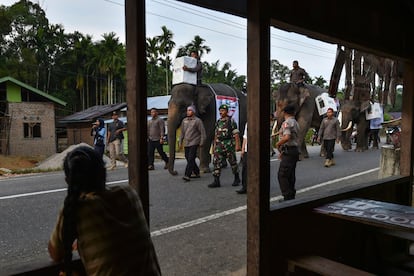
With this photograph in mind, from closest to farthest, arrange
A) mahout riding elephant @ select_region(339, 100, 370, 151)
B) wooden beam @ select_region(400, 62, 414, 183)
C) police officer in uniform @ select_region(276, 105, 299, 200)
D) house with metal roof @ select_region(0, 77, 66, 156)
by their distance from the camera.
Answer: wooden beam @ select_region(400, 62, 414, 183) → police officer in uniform @ select_region(276, 105, 299, 200) → mahout riding elephant @ select_region(339, 100, 370, 151) → house with metal roof @ select_region(0, 77, 66, 156)

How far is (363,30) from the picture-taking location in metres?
3.52

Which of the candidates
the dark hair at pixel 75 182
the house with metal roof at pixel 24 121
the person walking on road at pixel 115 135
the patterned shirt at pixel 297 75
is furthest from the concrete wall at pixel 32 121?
the dark hair at pixel 75 182

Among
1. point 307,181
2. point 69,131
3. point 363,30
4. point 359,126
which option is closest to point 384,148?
point 307,181

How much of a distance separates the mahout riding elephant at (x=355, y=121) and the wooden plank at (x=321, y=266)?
1178 centimetres

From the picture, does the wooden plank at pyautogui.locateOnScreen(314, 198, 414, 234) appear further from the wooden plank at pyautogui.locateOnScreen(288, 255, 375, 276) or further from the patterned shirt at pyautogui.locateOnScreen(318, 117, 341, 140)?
the patterned shirt at pyautogui.locateOnScreen(318, 117, 341, 140)

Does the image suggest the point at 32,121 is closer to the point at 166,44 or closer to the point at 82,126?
the point at 82,126

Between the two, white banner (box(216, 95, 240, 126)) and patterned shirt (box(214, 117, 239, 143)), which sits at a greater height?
white banner (box(216, 95, 240, 126))

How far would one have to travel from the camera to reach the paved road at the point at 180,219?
3641mm

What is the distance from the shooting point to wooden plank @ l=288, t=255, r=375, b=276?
2.65 meters

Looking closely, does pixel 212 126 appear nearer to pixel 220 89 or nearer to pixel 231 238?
pixel 220 89

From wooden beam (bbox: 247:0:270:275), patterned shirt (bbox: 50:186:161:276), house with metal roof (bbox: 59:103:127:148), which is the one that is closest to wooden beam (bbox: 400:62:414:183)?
wooden beam (bbox: 247:0:270:275)

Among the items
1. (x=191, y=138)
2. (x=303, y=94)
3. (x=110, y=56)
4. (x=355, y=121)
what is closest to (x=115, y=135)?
(x=191, y=138)

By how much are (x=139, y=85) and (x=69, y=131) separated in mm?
23417

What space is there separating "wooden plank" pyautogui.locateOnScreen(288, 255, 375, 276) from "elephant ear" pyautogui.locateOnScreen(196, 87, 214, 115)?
6984mm
